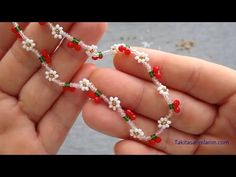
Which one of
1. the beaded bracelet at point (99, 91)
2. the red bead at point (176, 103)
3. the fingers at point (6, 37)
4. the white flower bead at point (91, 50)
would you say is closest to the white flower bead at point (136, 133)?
the beaded bracelet at point (99, 91)

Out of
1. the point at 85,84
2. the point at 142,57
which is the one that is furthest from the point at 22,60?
the point at 142,57

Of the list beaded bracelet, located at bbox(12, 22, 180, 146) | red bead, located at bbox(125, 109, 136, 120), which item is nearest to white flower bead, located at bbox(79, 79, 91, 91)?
beaded bracelet, located at bbox(12, 22, 180, 146)

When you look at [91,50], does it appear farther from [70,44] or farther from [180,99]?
[180,99]

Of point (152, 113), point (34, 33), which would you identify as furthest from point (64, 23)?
point (152, 113)

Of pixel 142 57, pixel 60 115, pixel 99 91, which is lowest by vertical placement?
pixel 60 115

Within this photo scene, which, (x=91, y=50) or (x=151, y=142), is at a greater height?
(x=91, y=50)

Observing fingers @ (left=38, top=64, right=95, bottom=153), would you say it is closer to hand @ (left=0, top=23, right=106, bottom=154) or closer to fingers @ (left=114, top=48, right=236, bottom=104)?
hand @ (left=0, top=23, right=106, bottom=154)

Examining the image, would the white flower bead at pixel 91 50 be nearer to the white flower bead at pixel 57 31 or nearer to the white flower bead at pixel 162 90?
the white flower bead at pixel 57 31
